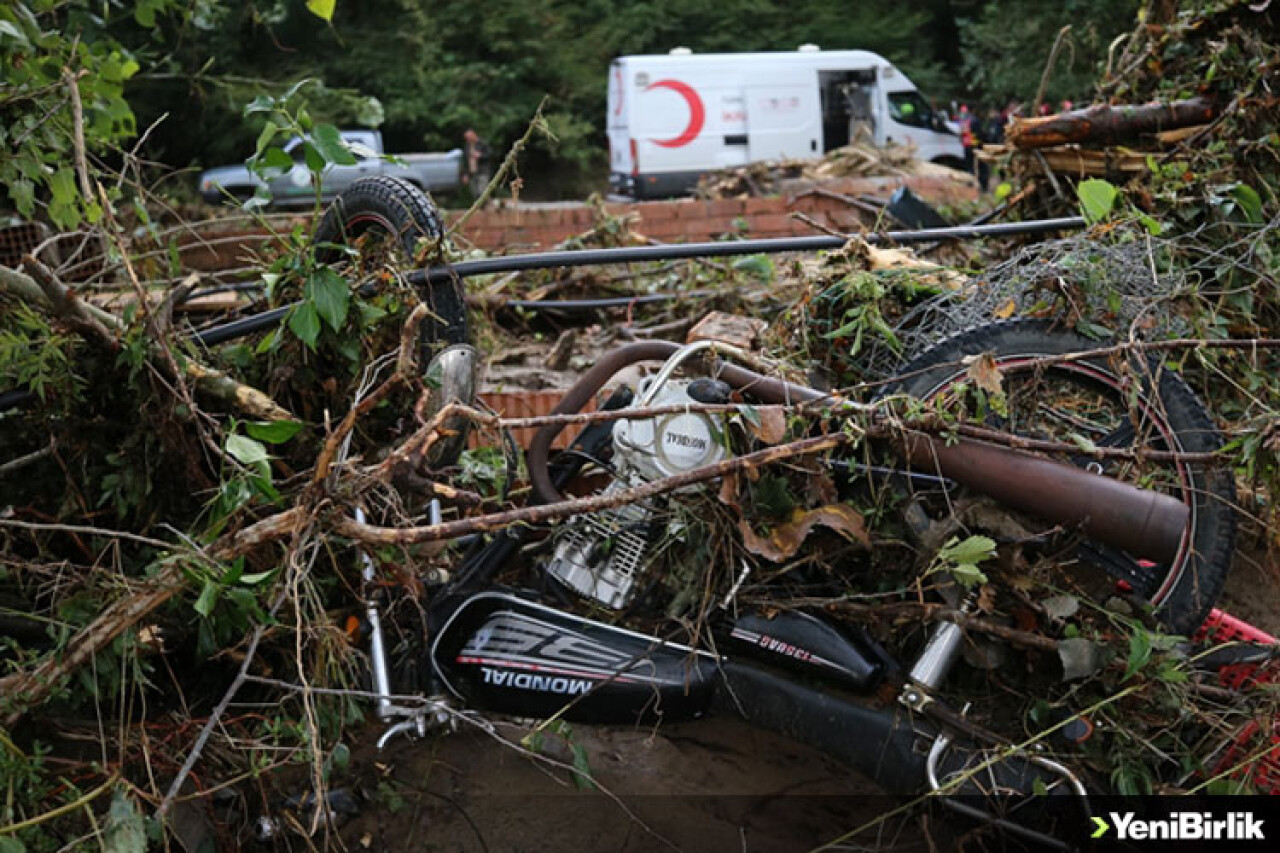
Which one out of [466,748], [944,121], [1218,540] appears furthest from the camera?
[944,121]

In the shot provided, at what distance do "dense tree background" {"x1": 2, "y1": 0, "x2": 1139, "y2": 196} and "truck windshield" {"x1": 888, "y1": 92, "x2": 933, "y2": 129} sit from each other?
119 inches

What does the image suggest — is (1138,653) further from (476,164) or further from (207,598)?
(476,164)

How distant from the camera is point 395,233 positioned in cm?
359

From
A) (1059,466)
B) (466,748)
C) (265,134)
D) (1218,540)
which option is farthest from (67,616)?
(1218,540)

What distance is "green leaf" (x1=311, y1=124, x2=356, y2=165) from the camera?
303cm

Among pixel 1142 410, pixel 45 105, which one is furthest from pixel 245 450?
pixel 1142 410

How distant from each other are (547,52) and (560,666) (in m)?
23.2

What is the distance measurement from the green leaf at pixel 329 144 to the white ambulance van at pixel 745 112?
49.0 feet

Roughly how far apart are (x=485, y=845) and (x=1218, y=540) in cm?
202

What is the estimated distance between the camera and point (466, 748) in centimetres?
321

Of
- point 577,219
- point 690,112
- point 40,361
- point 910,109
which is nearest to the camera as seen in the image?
point 40,361

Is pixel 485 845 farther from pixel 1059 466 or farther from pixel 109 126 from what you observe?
pixel 109 126

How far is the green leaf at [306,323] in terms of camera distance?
3.05 metres

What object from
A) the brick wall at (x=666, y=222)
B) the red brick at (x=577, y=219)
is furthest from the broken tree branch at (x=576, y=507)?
the red brick at (x=577, y=219)
